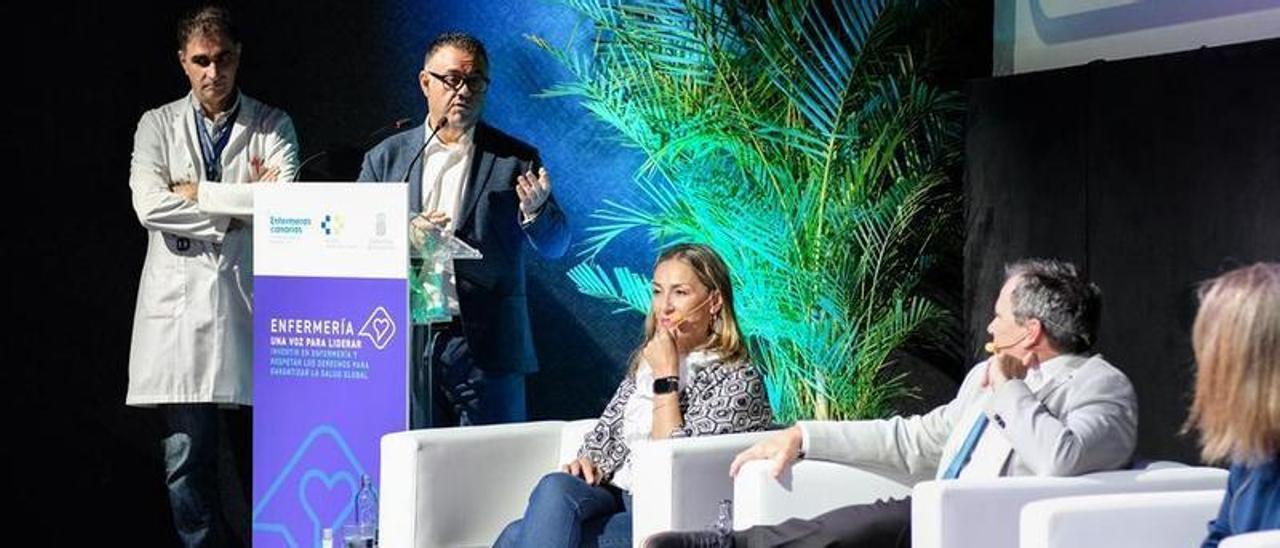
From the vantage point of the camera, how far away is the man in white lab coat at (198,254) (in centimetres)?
650

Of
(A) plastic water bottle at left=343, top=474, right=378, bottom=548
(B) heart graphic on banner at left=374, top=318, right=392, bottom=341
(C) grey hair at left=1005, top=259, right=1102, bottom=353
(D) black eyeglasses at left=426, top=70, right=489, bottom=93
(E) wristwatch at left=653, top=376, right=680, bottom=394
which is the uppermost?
(D) black eyeglasses at left=426, top=70, right=489, bottom=93

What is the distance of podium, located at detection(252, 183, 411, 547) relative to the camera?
18.4 ft

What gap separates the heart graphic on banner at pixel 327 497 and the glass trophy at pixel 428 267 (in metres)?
0.52

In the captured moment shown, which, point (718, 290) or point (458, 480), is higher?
point (718, 290)

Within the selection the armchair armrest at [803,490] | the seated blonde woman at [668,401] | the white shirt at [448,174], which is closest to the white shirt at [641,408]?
the seated blonde woman at [668,401]

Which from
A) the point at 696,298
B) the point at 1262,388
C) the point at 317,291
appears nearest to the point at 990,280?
the point at 696,298

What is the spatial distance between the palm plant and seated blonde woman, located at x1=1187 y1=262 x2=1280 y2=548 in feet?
12.2

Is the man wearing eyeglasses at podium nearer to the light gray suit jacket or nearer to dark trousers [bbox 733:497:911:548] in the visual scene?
dark trousers [bbox 733:497:911:548]

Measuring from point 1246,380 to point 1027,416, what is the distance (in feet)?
2.84

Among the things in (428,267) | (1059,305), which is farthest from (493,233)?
(1059,305)

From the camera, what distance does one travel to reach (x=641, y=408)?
18.0ft

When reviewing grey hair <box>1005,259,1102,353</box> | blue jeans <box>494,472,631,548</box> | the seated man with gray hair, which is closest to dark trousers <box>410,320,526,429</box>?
blue jeans <box>494,472,631,548</box>

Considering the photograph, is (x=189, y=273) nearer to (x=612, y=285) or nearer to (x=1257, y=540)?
(x=612, y=285)

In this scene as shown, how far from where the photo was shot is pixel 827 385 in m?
7.41
